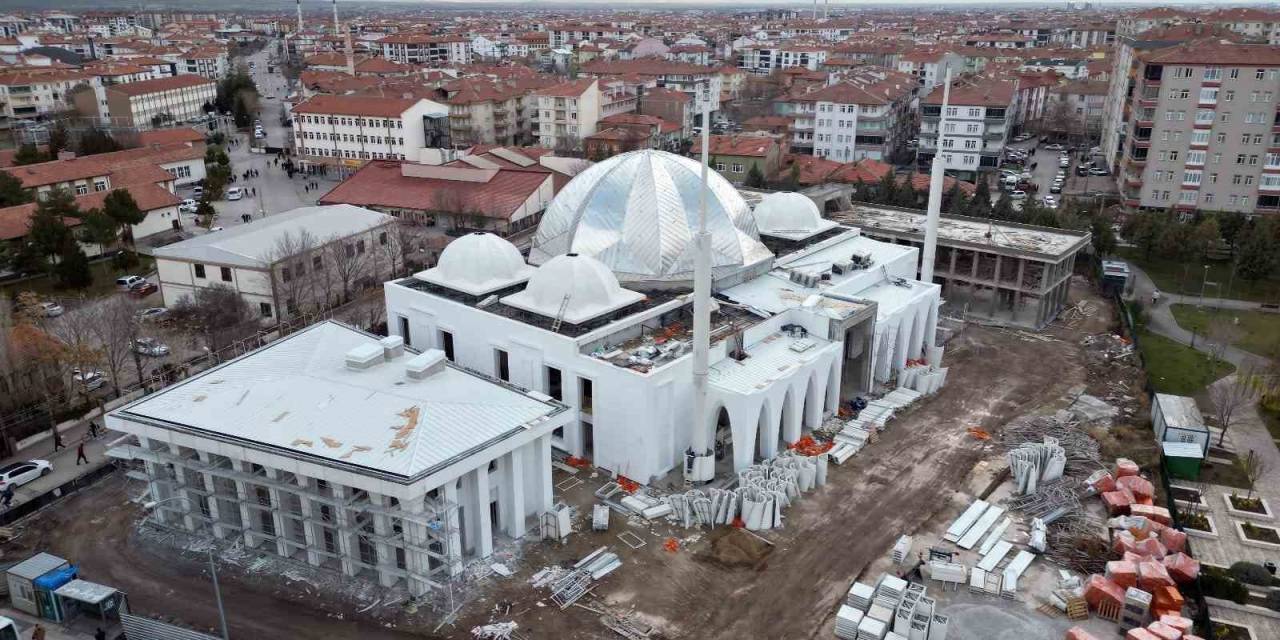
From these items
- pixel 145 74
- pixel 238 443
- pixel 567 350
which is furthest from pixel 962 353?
pixel 145 74

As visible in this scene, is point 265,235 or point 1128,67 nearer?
point 265,235

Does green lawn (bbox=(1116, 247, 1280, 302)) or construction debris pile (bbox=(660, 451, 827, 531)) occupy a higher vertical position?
green lawn (bbox=(1116, 247, 1280, 302))

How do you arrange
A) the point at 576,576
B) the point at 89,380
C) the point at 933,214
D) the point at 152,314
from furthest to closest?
the point at 152,314 < the point at 933,214 < the point at 89,380 < the point at 576,576

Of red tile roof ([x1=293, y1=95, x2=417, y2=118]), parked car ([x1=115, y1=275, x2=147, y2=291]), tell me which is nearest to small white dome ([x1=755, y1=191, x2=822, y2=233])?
parked car ([x1=115, y1=275, x2=147, y2=291])

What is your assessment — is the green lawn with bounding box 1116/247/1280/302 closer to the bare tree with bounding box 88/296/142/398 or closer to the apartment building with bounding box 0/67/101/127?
the bare tree with bounding box 88/296/142/398

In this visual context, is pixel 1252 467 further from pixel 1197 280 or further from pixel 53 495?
pixel 53 495

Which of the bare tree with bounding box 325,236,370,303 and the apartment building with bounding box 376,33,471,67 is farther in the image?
the apartment building with bounding box 376,33,471,67

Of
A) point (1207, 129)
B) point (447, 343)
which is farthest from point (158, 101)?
point (1207, 129)

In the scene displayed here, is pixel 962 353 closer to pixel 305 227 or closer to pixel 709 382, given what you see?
pixel 709 382
